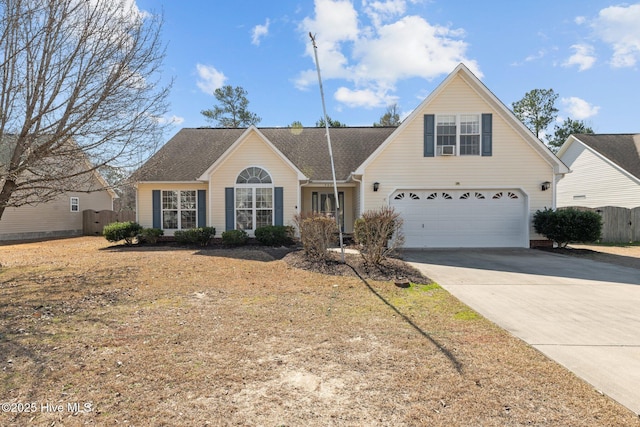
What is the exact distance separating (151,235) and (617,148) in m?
27.4

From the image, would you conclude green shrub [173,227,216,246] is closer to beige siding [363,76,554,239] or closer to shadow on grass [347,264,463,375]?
beige siding [363,76,554,239]

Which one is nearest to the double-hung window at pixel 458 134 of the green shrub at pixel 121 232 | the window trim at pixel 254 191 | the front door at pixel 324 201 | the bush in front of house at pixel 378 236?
the front door at pixel 324 201

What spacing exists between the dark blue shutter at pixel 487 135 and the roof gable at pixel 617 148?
38.3 ft

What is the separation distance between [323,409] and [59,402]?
2.40 metres

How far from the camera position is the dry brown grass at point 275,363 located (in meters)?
2.97

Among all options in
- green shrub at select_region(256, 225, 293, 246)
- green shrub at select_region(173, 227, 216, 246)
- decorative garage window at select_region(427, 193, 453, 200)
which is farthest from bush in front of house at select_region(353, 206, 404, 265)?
green shrub at select_region(173, 227, 216, 246)

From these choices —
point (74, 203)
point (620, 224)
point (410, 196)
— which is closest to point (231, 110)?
point (74, 203)

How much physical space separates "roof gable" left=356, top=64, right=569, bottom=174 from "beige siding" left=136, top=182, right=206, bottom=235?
25.8ft

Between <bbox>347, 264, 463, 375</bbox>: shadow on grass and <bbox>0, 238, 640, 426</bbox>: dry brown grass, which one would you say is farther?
<bbox>347, 264, 463, 375</bbox>: shadow on grass

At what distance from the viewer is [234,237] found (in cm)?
1434

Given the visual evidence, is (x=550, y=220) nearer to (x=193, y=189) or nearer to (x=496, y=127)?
(x=496, y=127)

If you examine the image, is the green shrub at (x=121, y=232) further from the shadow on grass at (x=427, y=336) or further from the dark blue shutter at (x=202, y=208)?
the shadow on grass at (x=427, y=336)

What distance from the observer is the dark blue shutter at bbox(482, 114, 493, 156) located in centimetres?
1402

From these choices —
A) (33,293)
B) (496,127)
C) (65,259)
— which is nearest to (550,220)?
(496,127)
